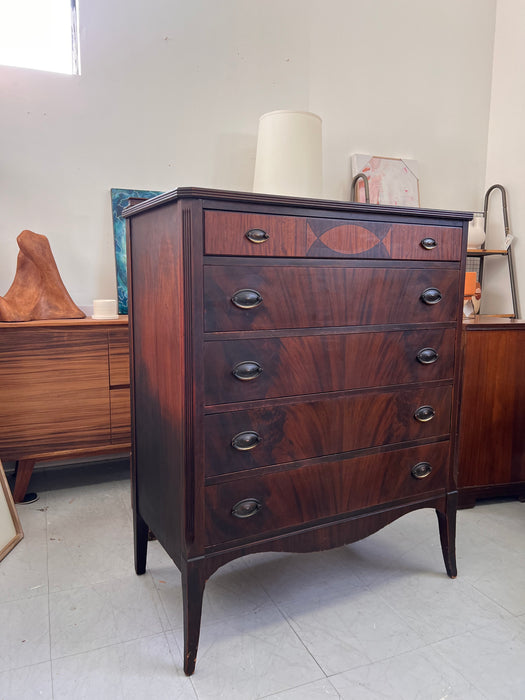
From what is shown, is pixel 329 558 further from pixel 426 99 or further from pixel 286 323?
pixel 426 99

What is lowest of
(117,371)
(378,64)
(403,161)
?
(117,371)

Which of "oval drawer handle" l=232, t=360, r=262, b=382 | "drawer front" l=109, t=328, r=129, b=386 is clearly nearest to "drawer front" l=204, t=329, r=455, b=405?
"oval drawer handle" l=232, t=360, r=262, b=382

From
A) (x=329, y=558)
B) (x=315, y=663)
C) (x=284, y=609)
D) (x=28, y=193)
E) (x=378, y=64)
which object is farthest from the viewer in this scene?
(x=378, y=64)

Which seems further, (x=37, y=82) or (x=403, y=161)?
(x=403, y=161)

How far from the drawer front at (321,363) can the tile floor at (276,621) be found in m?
0.63

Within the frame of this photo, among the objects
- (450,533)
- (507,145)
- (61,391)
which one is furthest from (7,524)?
(507,145)

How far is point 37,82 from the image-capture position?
7.25ft

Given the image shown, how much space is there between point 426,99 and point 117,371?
94.4 inches

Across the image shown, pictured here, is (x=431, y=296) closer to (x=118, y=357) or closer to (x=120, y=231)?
(x=118, y=357)

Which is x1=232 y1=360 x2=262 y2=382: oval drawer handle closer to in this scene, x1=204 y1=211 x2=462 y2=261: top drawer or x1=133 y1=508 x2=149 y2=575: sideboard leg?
x1=204 y1=211 x2=462 y2=261: top drawer

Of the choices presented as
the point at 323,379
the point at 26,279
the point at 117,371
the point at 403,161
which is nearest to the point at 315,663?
the point at 323,379

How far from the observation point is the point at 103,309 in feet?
7.25

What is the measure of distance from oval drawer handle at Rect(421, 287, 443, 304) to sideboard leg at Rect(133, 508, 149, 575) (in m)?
1.05

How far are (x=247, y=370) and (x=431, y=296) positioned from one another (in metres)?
0.60
